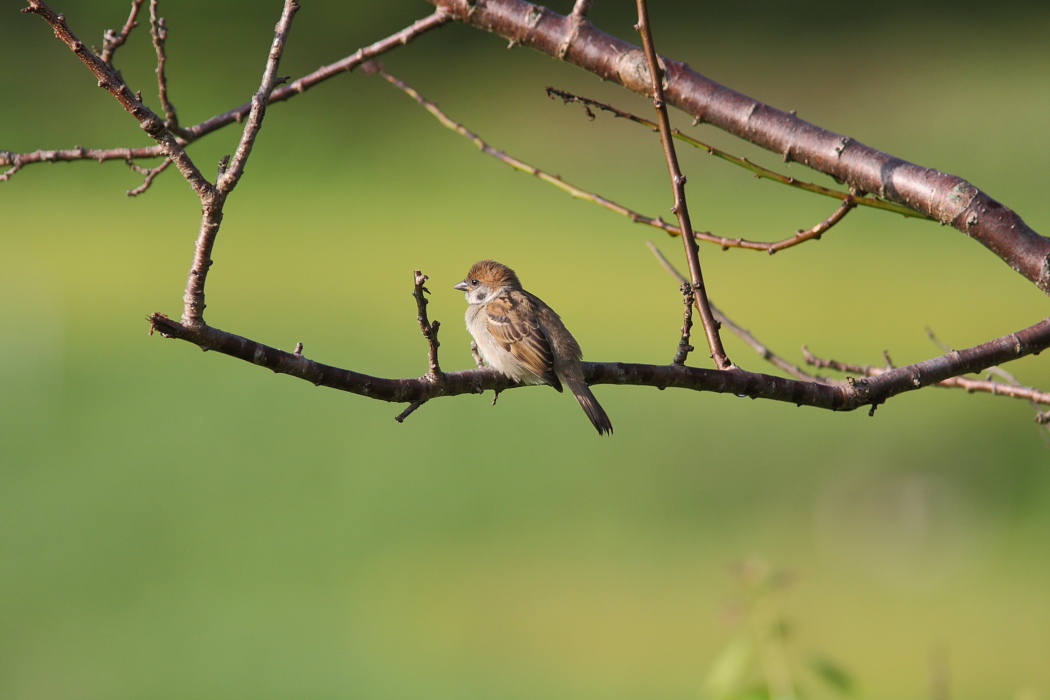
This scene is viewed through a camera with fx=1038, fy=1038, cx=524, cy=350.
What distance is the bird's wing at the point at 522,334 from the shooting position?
7.89 feet

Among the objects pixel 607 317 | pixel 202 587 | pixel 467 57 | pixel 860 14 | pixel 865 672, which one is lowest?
pixel 865 672

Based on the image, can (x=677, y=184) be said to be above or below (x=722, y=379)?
above

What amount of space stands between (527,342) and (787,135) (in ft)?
2.79

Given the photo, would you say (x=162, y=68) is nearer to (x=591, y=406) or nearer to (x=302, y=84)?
(x=302, y=84)

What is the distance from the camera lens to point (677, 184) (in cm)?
152

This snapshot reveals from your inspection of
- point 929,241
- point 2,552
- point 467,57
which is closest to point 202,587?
point 2,552

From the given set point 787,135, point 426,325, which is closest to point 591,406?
point 787,135

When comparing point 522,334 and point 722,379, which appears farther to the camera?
point 522,334

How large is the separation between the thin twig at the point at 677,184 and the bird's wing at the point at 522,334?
2.58ft

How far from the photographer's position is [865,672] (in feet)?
16.3

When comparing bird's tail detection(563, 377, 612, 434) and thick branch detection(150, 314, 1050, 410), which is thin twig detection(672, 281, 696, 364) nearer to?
thick branch detection(150, 314, 1050, 410)

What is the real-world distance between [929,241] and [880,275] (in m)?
1.00

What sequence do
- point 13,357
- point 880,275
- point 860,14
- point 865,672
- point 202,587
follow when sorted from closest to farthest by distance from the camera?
1. point 865,672
2. point 202,587
3. point 13,357
4. point 880,275
5. point 860,14

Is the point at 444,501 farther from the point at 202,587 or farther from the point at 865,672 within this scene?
the point at 865,672
